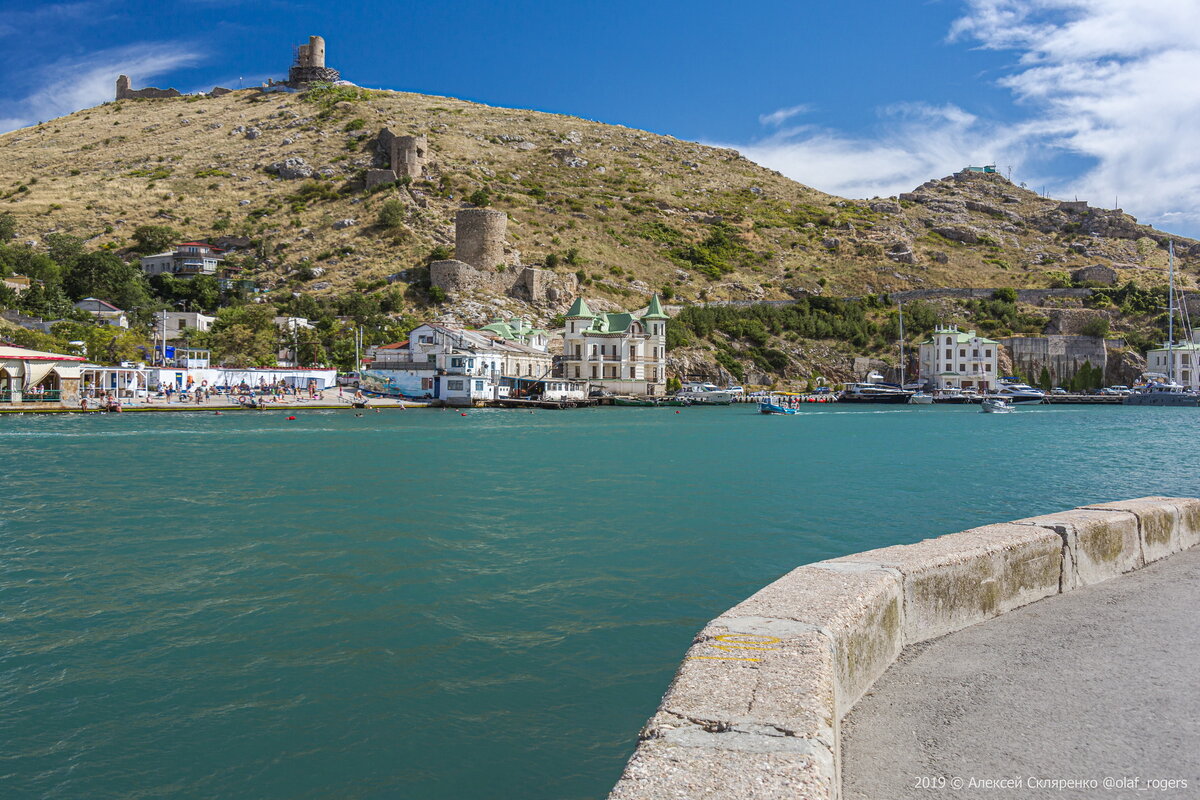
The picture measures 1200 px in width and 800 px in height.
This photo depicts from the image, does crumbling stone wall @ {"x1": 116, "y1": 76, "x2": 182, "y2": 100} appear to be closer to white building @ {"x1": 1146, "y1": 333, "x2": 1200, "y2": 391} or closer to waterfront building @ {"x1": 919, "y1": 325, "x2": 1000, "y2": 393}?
waterfront building @ {"x1": 919, "y1": 325, "x2": 1000, "y2": 393}

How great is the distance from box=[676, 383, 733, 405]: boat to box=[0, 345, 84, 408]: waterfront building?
50395mm

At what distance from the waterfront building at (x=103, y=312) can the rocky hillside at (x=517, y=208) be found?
13.7 meters

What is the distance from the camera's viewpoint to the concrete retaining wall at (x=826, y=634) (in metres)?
3.02

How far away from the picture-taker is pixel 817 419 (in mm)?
56906

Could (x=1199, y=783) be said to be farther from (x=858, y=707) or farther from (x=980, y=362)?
(x=980, y=362)

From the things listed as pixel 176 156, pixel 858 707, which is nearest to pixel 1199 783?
pixel 858 707

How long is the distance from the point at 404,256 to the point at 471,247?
25.1 ft

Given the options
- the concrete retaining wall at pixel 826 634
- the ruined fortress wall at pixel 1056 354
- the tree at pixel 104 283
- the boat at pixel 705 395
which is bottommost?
the concrete retaining wall at pixel 826 634

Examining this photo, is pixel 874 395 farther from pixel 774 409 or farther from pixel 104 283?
pixel 104 283

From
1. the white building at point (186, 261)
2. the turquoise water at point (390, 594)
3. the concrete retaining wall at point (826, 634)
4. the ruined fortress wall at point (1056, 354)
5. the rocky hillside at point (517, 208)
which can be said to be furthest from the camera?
the ruined fortress wall at point (1056, 354)

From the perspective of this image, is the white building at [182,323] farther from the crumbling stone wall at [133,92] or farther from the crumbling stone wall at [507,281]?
the crumbling stone wall at [133,92]

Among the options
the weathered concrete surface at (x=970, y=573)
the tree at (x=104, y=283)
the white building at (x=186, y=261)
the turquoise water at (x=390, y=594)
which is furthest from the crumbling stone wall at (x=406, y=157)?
the weathered concrete surface at (x=970, y=573)

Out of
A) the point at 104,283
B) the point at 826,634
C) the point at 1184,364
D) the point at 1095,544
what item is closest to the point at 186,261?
the point at 104,283

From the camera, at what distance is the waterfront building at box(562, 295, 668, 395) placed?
79438 mm
